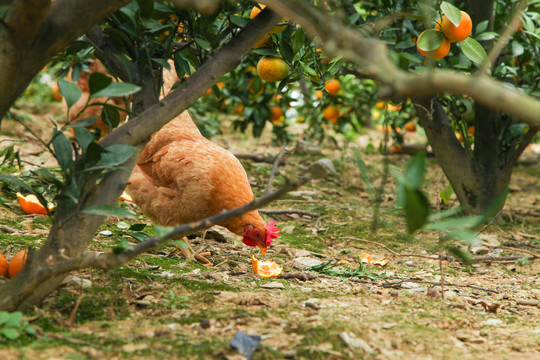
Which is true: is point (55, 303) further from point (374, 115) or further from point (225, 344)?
point (374, 115)

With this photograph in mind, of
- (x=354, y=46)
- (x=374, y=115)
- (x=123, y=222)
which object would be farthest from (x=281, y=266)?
(x=374, y=115)

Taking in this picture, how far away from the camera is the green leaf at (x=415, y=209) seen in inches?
52.7

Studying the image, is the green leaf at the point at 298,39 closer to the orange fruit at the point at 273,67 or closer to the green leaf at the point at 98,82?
the orange fruit at the point at 273,67

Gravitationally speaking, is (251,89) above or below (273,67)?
below

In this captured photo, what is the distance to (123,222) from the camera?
3553 millimetres

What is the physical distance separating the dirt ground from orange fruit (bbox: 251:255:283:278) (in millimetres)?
66

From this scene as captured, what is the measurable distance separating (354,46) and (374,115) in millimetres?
8330

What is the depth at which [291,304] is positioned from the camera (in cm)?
225

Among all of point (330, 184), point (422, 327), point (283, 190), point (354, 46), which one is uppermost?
point (354, 46)

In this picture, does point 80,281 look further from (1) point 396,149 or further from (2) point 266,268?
(1) point 396,149

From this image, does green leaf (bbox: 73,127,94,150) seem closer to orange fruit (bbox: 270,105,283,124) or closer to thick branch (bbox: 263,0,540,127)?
thick branch (bbox: 263,0,540,127)

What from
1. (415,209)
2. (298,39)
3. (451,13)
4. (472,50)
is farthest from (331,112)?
(415,209)

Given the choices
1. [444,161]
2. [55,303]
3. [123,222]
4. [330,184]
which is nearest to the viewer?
[55,303]

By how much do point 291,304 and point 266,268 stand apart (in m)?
0.77
